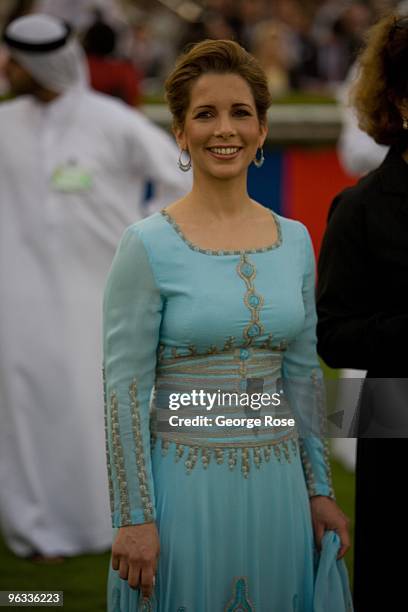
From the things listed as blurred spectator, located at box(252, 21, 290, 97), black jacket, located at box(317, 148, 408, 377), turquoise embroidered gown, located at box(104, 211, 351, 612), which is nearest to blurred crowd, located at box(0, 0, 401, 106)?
blurred spectator, located at box(252, 21, 290, 97)

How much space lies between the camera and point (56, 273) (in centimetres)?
511

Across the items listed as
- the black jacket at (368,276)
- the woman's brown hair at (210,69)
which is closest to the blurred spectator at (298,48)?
the black jacket at (368,276)

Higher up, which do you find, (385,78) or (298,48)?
(385,78)

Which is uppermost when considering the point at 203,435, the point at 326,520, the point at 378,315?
the point at 378,315

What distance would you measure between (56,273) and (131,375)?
101 inches

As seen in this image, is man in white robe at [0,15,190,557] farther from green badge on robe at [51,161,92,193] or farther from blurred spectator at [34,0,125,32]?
blurred spectator at [34,0,125,32]

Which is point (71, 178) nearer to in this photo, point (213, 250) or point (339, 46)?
point (213, 250)

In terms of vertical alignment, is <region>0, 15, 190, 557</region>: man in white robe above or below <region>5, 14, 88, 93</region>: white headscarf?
below

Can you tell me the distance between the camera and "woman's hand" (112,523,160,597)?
99.7 inches

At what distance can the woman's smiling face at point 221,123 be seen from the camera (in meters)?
2.61

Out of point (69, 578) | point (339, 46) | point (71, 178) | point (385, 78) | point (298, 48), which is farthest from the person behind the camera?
point (298, 48)

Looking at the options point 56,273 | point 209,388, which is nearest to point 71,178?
point 56,273

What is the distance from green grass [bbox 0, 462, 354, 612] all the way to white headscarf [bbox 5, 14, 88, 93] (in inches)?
74.6

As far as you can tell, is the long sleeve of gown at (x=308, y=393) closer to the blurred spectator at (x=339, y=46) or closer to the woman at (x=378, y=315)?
the woman at (x=378, y=315)
